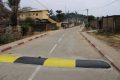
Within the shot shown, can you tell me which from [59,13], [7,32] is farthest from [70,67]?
[59,13]

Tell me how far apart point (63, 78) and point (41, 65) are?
9.24 feet

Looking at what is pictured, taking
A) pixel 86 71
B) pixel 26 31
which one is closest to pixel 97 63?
pixel 86 71

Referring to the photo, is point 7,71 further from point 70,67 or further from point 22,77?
point 70,67

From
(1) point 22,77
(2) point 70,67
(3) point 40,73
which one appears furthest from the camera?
(2) point 70,67

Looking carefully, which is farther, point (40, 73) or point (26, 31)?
point (26, 31)

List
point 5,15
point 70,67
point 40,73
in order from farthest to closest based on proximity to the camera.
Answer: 1. point 5,15
2. point 70,67
3. point 40,73

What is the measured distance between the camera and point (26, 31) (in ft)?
132

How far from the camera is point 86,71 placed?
36.9 feet

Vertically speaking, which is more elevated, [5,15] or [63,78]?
[5,15]

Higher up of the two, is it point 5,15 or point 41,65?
point 5,15

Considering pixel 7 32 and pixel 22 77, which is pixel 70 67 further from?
pixel 7 32

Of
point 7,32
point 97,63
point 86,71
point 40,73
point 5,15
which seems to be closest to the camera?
point 40,73

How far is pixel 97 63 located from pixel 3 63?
403 cm

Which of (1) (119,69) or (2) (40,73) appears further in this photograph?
(1) (119,69)
